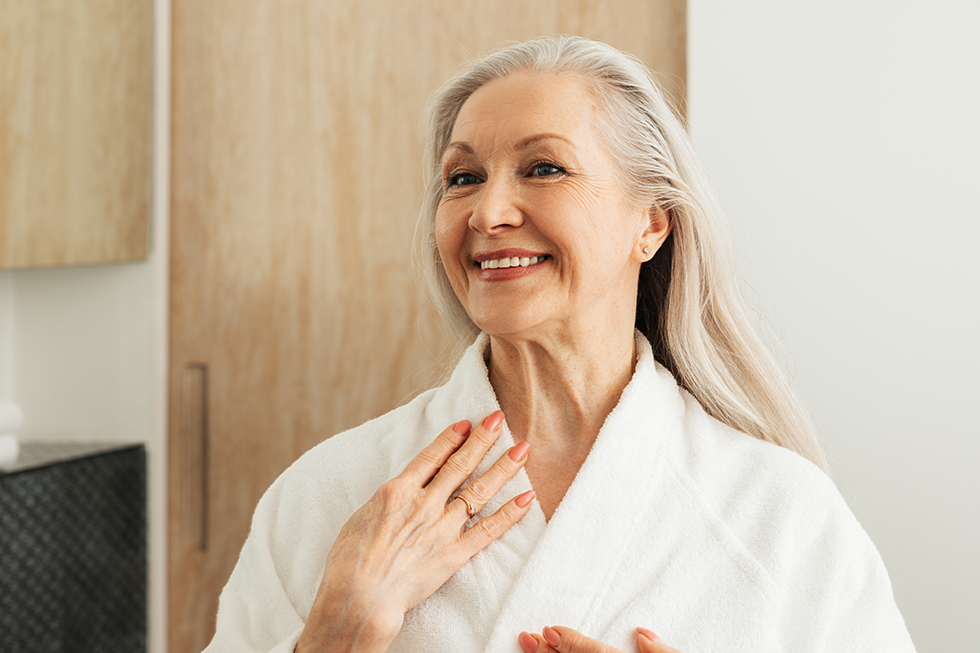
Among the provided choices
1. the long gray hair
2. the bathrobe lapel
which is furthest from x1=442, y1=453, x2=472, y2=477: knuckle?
the long gray hair

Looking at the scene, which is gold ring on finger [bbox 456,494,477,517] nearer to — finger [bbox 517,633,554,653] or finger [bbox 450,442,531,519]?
finger [bbox 450,442,531,519]

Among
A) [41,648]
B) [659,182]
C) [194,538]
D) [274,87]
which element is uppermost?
[274,87]

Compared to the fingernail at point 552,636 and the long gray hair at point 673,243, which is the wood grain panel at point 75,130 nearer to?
the long gray hair at point 673,243

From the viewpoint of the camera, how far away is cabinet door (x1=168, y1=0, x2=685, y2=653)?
5.78ft

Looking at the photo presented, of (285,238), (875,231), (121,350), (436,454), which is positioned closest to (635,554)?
(436,454)

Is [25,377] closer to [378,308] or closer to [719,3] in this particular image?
[378,308]

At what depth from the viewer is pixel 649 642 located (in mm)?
941

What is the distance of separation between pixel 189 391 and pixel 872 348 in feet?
4.80

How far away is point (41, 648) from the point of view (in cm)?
165

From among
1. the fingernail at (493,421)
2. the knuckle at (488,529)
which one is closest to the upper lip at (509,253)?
the fingernail at (493,421)

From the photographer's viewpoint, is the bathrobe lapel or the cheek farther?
the cheek

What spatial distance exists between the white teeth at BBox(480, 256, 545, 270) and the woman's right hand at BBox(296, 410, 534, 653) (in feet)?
0.74

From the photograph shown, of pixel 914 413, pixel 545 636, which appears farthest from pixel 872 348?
pixel 545 636

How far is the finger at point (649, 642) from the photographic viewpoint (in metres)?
0.93
